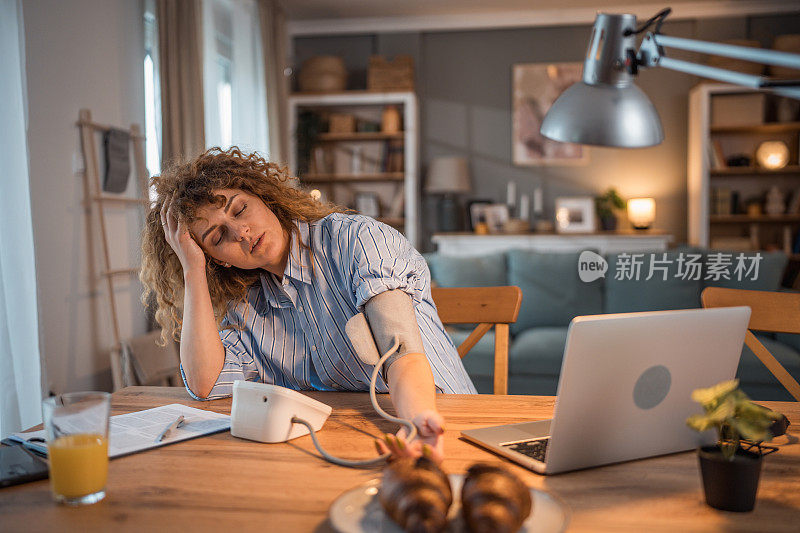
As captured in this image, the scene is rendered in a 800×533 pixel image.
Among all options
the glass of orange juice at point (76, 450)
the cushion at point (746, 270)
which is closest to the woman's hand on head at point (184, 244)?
the glass of orange juice at point (76, 450)

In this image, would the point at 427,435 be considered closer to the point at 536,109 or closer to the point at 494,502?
the point at 494,502

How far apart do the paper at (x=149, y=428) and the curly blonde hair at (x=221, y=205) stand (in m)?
0.32

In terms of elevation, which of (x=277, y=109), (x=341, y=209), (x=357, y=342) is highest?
(x=277, y=109)

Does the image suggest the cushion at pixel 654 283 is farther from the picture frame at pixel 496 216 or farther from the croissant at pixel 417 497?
the croissant at pixel 417 497

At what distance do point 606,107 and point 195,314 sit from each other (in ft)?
2.87

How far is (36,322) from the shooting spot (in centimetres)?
243

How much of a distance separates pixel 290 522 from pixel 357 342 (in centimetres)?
51

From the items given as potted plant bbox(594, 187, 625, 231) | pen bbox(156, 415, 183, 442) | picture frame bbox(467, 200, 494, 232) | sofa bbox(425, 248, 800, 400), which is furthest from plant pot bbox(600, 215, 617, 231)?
pen bbox(156, 415, 183, 442)

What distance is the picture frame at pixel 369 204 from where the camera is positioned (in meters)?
5.49

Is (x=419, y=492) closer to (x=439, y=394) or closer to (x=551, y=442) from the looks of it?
(x=551, y=442)

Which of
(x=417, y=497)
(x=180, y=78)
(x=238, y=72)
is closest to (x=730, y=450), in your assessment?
(x=417, y=497)

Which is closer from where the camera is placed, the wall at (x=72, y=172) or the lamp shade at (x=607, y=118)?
the lamp shade at (x=607, y=118)

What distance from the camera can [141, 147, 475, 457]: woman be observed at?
50.5 inches

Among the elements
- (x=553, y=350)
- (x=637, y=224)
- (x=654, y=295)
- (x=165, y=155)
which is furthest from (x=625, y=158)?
(x=165, y=155)
